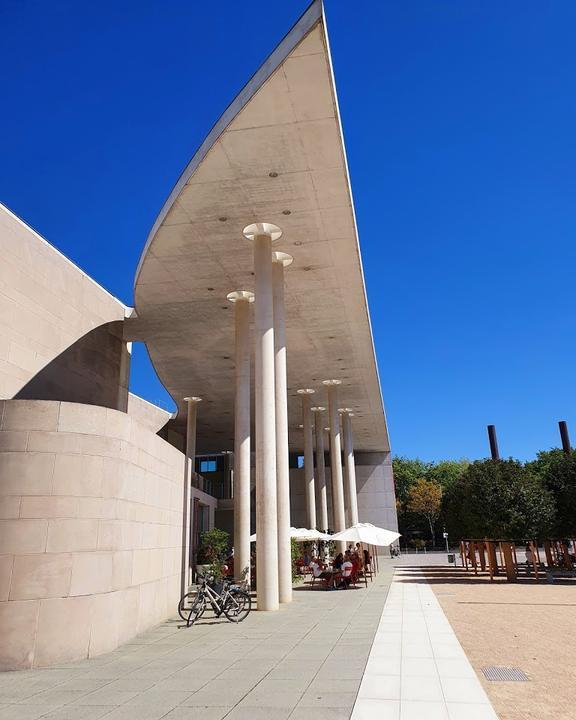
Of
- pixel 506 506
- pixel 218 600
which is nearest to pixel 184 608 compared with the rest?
pixel 218 600

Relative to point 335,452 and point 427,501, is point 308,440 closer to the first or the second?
point 335,452

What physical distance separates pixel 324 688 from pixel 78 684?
314 centimetres

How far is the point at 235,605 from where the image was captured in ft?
40.4

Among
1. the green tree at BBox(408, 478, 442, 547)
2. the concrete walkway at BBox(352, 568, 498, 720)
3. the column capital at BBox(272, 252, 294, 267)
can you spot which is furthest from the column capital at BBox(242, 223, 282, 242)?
the green tree at BBox(408, 478, 442, 547)

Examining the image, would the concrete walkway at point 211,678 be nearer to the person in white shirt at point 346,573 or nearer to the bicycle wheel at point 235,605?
the bicycle wheel at point 235,605

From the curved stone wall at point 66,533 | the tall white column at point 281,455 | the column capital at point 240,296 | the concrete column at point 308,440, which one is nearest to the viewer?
the curved stone wall at point 66,533

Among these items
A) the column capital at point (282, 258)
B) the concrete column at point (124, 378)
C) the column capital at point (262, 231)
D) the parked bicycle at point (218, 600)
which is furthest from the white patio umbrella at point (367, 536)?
the column capital at point (262, 231)

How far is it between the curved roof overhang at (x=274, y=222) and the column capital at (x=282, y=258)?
0.88ft

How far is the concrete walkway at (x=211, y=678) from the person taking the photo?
5.80 meters

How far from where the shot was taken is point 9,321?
1573 cm

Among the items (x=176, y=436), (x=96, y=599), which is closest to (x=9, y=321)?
(x=96, y=599)

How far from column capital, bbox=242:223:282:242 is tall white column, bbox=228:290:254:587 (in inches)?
148

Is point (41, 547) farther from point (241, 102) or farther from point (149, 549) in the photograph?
point (241, 102)

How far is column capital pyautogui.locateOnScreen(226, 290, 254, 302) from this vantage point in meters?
19.8
